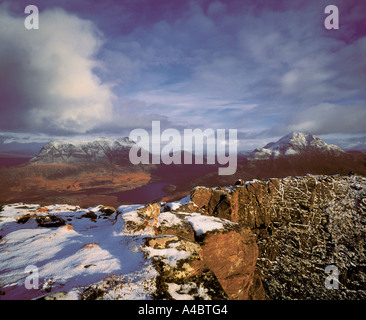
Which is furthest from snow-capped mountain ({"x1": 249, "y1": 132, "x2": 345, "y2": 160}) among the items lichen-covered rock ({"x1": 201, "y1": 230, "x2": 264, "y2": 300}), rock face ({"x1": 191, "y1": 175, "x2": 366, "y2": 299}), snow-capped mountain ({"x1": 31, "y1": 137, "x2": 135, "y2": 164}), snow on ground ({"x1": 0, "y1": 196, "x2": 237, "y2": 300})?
snow on ground ({"x1": 0, "y1": 196, "x2": 237, "y2": 300})

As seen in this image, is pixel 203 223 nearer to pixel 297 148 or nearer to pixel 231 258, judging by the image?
pixel 231 258

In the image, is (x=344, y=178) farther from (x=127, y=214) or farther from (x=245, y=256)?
(x=127, y=214)

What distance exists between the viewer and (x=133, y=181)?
101 metres

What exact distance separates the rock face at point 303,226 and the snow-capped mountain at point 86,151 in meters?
116

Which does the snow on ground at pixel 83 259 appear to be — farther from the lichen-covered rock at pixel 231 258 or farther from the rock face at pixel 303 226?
the rock face at pixel 303 226

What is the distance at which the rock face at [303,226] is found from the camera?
2308 cm

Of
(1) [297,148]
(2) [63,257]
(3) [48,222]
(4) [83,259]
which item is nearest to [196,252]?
(4) [83,259]

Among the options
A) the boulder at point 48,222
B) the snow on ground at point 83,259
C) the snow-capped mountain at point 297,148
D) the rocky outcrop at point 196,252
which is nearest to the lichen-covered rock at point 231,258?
the rocky outcrop at point 196,252

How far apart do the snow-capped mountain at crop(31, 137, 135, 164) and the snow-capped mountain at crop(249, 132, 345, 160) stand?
109511 millimetres

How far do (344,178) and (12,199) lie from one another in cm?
9906

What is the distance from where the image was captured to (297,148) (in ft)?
409

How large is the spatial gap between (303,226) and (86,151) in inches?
5728
